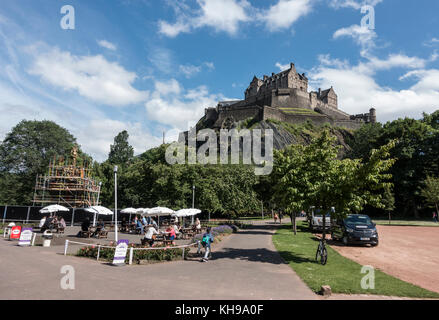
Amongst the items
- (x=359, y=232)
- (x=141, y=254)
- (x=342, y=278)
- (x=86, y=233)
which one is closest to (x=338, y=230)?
(x=359, y=232)

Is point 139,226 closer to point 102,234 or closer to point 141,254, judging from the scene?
point 102,234

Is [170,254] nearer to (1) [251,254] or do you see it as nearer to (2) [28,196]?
(1) [251,254]

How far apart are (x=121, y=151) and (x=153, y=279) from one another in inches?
3113

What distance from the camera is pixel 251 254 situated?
46.5ft

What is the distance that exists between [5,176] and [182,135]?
65.3 meters

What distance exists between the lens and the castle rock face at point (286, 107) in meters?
93.8

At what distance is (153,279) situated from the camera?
895cm

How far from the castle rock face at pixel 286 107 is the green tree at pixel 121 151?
103 ft

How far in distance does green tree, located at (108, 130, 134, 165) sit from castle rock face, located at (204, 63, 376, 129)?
103ft

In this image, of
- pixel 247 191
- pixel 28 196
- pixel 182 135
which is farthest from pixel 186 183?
pixel 182 135

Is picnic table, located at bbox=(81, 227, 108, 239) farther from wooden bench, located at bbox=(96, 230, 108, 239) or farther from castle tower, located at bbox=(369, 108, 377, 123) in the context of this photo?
castle tower, located at bbox=(369, 108, 377, 123)
